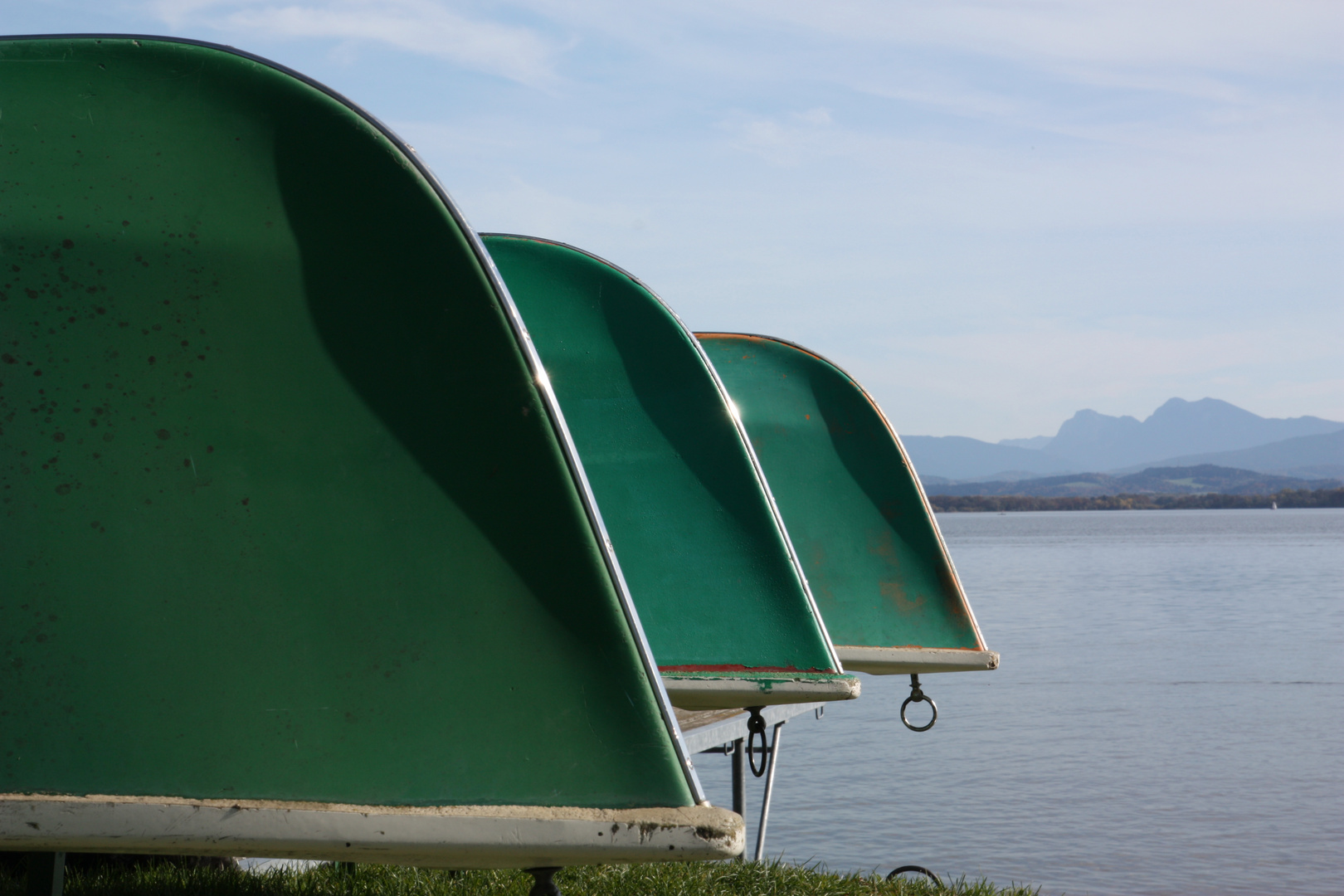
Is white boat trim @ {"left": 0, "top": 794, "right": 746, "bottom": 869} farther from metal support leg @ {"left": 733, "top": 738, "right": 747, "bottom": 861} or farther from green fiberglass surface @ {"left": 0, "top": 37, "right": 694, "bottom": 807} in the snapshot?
metal support leg @ {"left": 733, "top": 738, "right": 747, "bottom": 861}

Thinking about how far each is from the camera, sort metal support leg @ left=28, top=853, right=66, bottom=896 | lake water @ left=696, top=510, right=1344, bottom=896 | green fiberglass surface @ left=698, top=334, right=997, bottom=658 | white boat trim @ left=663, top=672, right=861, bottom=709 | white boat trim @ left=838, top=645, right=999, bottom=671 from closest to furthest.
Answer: metal support leg @ left=28, top=853, right=66, bottom=896
white boat trim @ left=663, top=672, right=861, bottom=709
white boat trim @ left=838, top=645, right=999, bottom=671
green fiberglass surface @ left=698, top=334, right=997, bottom=658
lake water @ left=696, top=510, right=1344, bottom=896

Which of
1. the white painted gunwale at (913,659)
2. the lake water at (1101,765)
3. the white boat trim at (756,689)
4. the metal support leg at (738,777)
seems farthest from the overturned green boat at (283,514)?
the lake water at (1101,765)

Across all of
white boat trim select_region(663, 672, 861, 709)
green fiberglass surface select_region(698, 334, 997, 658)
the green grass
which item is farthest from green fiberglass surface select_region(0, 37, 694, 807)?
green fiberglass surface select_region(698, 334, 997, 658)

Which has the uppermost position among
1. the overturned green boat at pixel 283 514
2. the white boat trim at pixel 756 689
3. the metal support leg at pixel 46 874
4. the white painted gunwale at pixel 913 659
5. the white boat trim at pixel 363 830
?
the overturned green boat at pixel 283 514

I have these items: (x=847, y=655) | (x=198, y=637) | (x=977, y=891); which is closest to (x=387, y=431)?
(x=198, y=637)

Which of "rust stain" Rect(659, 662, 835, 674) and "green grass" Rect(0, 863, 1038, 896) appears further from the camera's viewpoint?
"green grass" Rect(0, 863, 1038, 896)

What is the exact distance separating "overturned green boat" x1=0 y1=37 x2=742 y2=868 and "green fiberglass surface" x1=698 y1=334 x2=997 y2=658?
5.72 meters

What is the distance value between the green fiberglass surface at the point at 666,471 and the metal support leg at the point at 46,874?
259 centimetres

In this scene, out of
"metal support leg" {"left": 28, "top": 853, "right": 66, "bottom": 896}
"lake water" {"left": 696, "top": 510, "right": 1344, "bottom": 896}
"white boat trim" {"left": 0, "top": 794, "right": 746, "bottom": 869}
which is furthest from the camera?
"lake water" {"left": 696, "top": 510, "right": 1344, "bottom": 896}

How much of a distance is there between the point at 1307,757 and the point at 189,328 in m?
32.3

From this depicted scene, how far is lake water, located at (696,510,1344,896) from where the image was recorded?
21125 millimetres

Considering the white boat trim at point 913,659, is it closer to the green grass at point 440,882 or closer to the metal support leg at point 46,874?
the green grass at point 440,882

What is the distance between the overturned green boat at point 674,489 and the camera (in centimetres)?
562

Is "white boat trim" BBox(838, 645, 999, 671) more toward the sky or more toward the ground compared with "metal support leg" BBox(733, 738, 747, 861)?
more toward the sky
